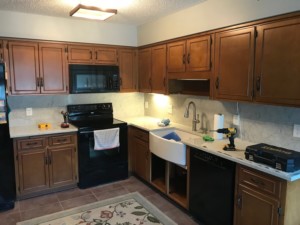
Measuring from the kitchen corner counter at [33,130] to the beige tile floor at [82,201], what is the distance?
888 millimetres

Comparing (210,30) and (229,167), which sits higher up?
(210,30)

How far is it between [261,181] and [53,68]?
3.03 m

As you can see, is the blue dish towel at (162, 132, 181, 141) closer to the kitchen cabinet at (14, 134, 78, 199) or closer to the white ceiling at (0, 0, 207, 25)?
the kitchen cabinet at (14, 134, 78, 199)

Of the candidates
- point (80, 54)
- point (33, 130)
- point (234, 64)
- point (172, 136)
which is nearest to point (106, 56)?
point (80, 54)

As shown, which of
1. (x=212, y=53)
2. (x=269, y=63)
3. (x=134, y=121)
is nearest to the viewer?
(x=269, y=63)

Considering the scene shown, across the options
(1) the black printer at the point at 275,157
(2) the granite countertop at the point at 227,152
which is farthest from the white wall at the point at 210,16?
(2) the granite countertop at the point at 227,152

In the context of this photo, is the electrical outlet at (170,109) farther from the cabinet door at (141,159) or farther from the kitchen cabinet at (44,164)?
the kitchen cabinet at (44,164)

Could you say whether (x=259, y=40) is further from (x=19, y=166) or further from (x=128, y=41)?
(x=19, y=166)

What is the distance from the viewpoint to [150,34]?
3973mm

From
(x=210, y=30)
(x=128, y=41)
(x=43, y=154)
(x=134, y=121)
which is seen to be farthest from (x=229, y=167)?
(x=128, y=41)

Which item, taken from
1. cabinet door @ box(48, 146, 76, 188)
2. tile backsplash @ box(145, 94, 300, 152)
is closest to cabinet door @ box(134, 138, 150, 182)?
tile backsplash @ box(145, 94, 300, 152)

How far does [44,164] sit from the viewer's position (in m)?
3.42

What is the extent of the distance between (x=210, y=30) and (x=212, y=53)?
0.89 feet

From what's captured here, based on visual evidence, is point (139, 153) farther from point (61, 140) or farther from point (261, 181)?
point (261, 181)
